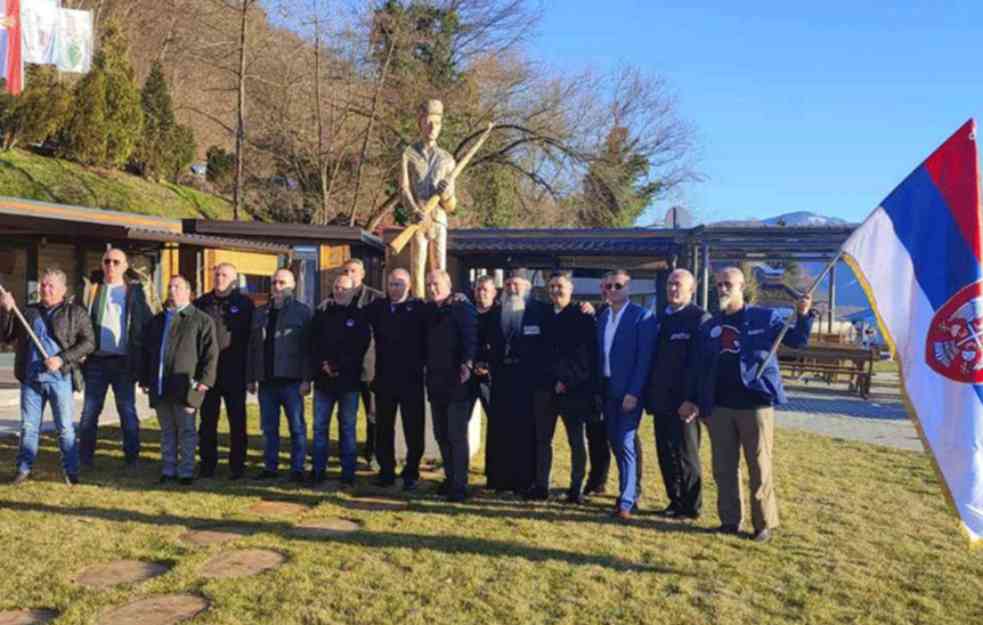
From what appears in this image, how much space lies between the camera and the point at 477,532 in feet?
17.2

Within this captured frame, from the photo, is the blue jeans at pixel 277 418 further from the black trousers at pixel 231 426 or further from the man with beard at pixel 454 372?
the man with beard at pixel 454 372

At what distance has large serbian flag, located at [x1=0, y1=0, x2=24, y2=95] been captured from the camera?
41.5 ft

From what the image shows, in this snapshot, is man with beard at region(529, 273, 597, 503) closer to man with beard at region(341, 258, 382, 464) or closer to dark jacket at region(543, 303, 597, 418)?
dark jacket at region(543, 303, 597, 418)

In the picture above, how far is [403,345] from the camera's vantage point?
6.25 metres

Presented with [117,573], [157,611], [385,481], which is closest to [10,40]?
[385,481]

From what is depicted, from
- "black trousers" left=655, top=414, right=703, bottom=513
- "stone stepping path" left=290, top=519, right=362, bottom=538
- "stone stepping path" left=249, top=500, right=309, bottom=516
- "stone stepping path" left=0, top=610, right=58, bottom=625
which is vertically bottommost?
"stone stepping path" left=0, top=610, right=58, bottom=625

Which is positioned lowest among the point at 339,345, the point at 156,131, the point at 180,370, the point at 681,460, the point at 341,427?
the point at 681,460

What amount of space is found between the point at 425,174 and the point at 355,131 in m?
18.3

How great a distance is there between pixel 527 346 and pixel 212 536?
8.38 feet

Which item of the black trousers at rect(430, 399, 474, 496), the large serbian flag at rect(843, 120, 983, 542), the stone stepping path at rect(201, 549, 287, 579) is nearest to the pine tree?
the black trousers at rect(430, 399, 474, 496)

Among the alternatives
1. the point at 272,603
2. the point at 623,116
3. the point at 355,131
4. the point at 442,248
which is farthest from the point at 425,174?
the point at 623,116

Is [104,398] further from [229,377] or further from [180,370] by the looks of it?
[229,377]

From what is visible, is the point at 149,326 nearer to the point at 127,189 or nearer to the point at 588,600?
the point at 588,600

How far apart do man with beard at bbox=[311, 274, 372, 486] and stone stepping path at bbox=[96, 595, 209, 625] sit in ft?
8.07
